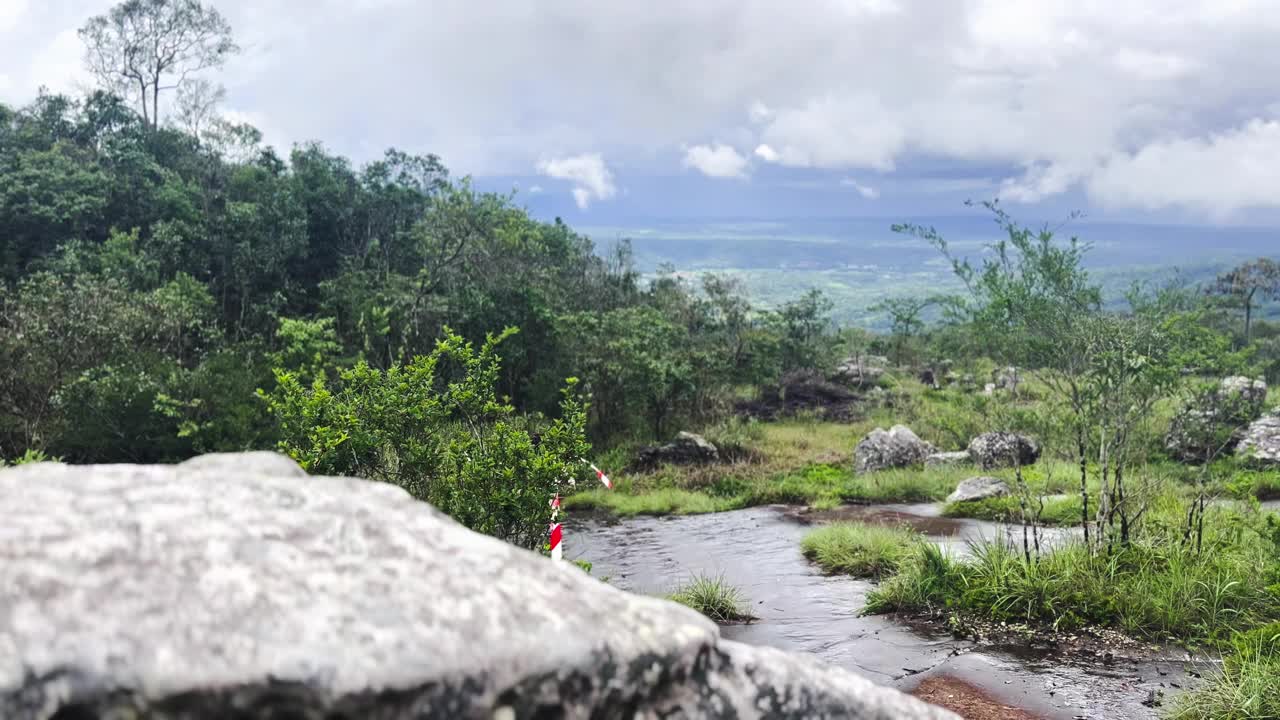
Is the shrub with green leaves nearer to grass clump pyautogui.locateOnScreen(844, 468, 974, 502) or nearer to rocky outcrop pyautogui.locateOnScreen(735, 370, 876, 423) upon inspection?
grass clump pyautogui.locateOnScreen(844, 468, 974, 502)

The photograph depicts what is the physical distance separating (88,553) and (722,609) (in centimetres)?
975

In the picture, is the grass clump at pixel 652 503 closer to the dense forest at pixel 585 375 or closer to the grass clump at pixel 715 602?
the dense forest at pixel 585 375

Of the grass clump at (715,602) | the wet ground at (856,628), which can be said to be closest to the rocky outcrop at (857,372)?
the wet ground at (856,628)

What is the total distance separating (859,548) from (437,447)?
7537 millimetres

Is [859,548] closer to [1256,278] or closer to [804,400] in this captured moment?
[804,400]

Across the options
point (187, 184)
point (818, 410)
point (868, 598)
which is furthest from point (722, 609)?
point (187, 184)

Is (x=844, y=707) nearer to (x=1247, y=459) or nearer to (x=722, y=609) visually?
(x=722, y=609)

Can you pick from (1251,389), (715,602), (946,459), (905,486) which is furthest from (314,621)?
(1251,389)

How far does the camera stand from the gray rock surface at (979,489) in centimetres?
1900

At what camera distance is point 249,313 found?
37.9 metres

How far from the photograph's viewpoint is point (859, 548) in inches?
556

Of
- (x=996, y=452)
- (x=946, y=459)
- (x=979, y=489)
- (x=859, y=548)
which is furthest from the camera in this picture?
(x=946, y=459)

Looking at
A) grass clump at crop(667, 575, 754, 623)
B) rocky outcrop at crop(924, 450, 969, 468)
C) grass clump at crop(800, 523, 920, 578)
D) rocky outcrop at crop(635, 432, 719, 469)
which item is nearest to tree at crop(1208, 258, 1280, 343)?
rocky outcrop at crop(924, 450, 969, 468)

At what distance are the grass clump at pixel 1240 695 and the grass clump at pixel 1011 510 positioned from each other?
7.70m
